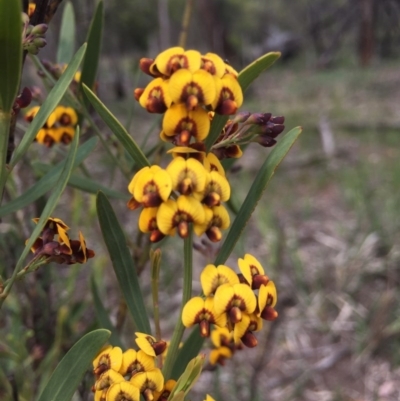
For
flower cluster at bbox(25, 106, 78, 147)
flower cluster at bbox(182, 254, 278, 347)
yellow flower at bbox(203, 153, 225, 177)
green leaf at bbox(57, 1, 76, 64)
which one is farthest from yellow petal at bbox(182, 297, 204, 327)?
green leaf at bbox(57, 1, 76, 64)

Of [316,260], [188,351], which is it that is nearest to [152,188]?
[188,351]

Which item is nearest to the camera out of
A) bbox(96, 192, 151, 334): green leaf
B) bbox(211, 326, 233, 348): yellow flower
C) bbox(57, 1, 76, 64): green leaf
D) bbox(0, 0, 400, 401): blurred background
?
bbox(96, 192, 151, 334): green leaf

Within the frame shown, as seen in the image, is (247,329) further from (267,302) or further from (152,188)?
(152,188)

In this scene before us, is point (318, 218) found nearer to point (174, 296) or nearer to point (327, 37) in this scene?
point (174, 296)

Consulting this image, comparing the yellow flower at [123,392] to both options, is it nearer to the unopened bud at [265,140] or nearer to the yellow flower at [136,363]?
the yellow flower at [136,363]

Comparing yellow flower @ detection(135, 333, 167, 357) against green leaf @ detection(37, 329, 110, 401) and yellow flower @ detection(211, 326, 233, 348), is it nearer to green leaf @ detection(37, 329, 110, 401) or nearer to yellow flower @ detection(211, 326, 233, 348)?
green leaf @ detection(37, 329, 110, 401)
